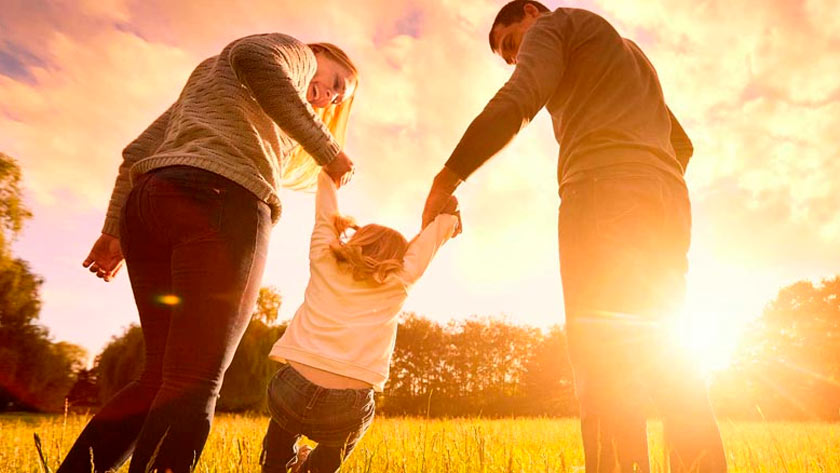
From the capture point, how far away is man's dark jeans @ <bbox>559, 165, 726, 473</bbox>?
5.70ft

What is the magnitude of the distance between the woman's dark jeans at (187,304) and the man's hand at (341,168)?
0.43m

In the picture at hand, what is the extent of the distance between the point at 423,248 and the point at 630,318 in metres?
1.29

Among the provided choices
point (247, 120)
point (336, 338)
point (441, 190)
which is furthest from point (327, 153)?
point (336, 338)

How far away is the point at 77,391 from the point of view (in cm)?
2212

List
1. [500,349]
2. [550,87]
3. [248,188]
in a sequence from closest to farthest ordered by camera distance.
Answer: [248,188] → [550,87] → [500,349]

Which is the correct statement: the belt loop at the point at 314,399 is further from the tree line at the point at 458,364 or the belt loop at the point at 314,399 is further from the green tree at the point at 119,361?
the green tree at the point at 119,361

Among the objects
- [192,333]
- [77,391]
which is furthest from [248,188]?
[77,391]

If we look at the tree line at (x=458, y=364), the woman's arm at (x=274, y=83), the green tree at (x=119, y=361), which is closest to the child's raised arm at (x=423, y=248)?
the woman's arm at (x=274, y=83)

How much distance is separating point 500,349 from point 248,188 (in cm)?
3548

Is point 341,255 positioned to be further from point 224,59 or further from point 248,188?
point 224,59

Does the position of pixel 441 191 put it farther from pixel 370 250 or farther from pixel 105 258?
pixel 105 258

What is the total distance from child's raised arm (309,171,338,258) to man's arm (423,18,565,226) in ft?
2.35

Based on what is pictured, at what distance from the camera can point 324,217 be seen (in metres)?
2.83

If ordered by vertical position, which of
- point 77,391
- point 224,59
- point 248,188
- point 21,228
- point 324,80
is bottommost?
point 77,391
